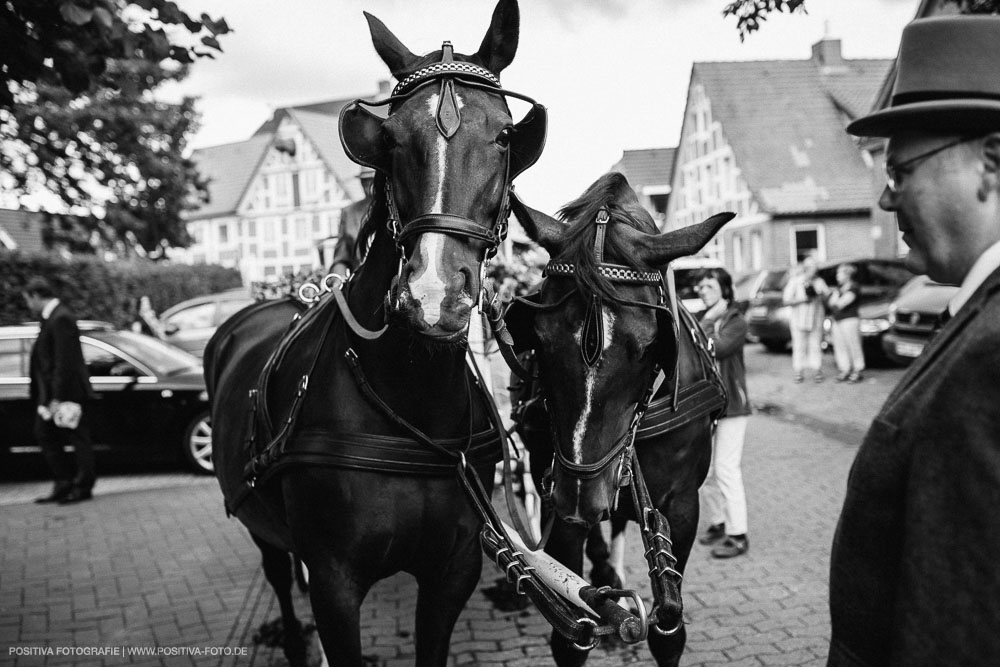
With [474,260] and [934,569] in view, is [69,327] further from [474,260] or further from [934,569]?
[934,569]

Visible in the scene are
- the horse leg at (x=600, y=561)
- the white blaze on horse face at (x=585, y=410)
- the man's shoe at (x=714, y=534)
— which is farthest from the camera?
the man's shoe at (x=714, y=534)

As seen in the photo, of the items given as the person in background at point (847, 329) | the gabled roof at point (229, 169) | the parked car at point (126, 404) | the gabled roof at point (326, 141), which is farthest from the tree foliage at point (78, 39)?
the gabled roof at point (229, 169)

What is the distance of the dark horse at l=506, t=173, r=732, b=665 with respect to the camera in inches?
94.3

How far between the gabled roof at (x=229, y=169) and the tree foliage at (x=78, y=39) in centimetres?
Answer: 6152

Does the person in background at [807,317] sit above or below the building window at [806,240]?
below

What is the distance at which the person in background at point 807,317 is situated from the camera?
1412 cm

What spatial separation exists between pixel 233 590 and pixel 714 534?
354cm

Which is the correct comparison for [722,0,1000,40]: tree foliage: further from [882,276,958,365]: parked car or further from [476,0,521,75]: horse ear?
[882,276,958,365]: parked car

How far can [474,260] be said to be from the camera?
2.03 m

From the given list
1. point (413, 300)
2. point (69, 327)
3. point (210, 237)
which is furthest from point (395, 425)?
point (210, 237)

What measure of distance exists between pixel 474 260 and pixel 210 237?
225 feet

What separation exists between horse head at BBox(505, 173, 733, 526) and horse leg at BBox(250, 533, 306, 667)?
84.9 inches

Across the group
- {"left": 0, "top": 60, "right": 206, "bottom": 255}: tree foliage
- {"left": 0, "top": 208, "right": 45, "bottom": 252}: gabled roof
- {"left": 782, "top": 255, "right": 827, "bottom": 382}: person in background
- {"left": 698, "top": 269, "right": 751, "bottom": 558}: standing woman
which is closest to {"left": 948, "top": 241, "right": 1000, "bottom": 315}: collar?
{"left": 698, "top": 269, "right": 751, "bottom": 558}: standing woman

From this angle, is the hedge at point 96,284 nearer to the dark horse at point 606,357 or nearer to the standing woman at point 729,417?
the standing woman at point 729,417
